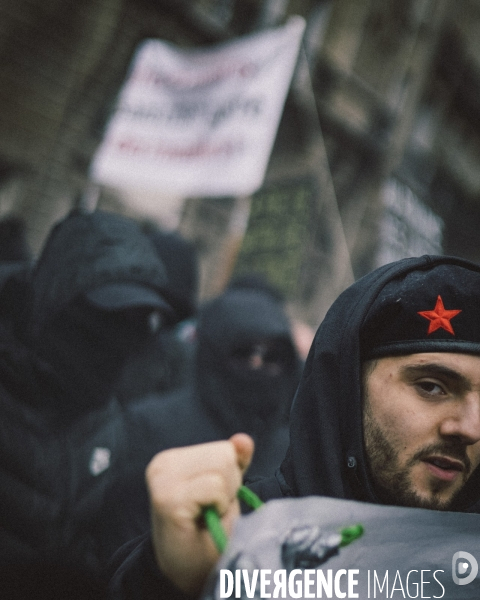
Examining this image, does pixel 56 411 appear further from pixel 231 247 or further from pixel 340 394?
pixel 231 247

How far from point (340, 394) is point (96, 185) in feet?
19.4

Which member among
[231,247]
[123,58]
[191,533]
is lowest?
[231,247]

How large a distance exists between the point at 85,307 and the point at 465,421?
1449 mm

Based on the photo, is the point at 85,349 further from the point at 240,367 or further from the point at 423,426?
the point at 423,426

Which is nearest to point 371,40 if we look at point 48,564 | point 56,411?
point 56,411

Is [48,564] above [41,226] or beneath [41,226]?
above

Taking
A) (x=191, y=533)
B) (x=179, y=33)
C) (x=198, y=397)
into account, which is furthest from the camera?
(x=179, y=33)

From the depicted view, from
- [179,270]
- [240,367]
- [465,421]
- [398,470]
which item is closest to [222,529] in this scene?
[398,470]

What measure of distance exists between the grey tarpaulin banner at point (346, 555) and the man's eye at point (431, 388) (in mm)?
300

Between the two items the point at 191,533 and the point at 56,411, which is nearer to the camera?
the point at 191,533

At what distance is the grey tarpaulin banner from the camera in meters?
0.69

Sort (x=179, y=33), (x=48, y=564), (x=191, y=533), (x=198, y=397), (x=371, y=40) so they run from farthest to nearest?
1. (x=371, y=40)
2. (x=179, y=33)
3. (x=198, y=397)
4. (x=48, y=564)
5. (x=191, y=533)

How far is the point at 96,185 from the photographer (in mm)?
6434

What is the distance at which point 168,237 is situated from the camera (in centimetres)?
419
